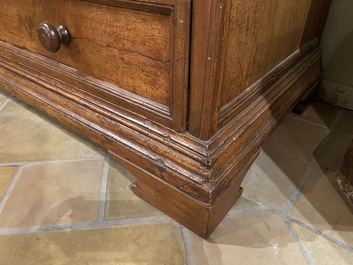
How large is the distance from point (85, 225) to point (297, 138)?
764mm

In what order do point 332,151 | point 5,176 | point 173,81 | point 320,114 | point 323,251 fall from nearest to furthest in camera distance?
point 173,81, point 323,251, point 5,176, point 332,151, point 320,114

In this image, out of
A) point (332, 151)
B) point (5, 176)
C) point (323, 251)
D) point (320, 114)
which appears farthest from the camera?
point (320, 114)

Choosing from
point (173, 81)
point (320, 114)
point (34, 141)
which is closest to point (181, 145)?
point (173, 81)

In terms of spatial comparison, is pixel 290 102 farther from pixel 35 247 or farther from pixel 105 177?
pixel 35 247

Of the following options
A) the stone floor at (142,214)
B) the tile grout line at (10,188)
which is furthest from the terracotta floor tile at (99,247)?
the tile grout line at (10,188)

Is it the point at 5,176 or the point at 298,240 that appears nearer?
the point at 298,240

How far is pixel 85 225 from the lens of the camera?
2.36 feet

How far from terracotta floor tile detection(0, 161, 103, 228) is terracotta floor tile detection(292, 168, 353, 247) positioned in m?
0.55

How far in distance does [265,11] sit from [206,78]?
0.79ft

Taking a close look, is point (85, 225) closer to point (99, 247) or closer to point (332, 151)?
point (99, 247)

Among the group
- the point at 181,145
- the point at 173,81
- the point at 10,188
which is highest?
the point at 173,81

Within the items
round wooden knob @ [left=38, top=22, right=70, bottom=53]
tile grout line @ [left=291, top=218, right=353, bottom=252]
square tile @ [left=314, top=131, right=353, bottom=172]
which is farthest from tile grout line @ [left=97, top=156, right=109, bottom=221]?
square tile @ [left=314, top=131, right=353, bottom=172]

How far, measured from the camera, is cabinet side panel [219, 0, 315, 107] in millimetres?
546

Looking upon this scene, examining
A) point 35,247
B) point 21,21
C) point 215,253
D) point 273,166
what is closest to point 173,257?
point 215,253
